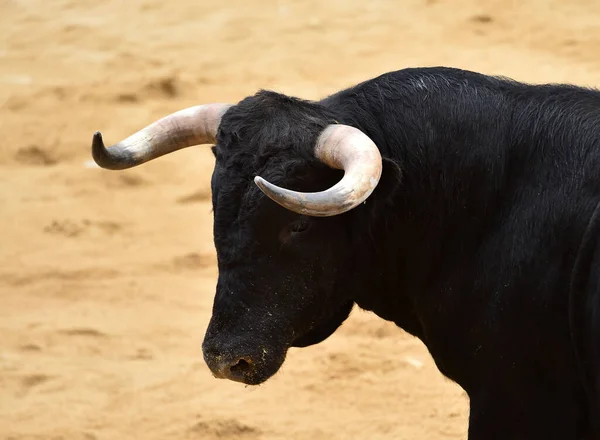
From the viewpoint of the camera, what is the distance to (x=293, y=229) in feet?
13.4

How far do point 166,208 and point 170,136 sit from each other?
4.13 m

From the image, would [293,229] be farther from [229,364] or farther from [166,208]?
[166,208]

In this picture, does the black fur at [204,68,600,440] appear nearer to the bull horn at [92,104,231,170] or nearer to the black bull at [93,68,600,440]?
the black bull at [93,68,600,440]

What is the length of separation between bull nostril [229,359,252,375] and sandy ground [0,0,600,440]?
5.84 feet

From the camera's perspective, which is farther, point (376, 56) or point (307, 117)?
point (376, 56)

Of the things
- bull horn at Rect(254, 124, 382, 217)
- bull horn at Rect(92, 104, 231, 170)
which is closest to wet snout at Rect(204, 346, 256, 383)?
bull horn at Rect(254, 124, 382, 217)

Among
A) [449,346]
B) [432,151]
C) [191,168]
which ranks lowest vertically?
[191,168]

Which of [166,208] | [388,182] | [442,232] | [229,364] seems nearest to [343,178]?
[388,182]

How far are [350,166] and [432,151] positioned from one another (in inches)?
17.2

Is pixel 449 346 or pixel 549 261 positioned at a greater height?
pixel 549 261

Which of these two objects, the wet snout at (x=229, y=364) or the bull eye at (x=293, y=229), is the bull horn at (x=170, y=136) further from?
the wet snout at (x=229, y=364)

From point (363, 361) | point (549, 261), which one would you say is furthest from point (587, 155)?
point (363, 361)

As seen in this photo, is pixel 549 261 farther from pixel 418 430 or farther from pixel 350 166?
pixel 418 430

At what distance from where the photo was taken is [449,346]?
4191 mm
